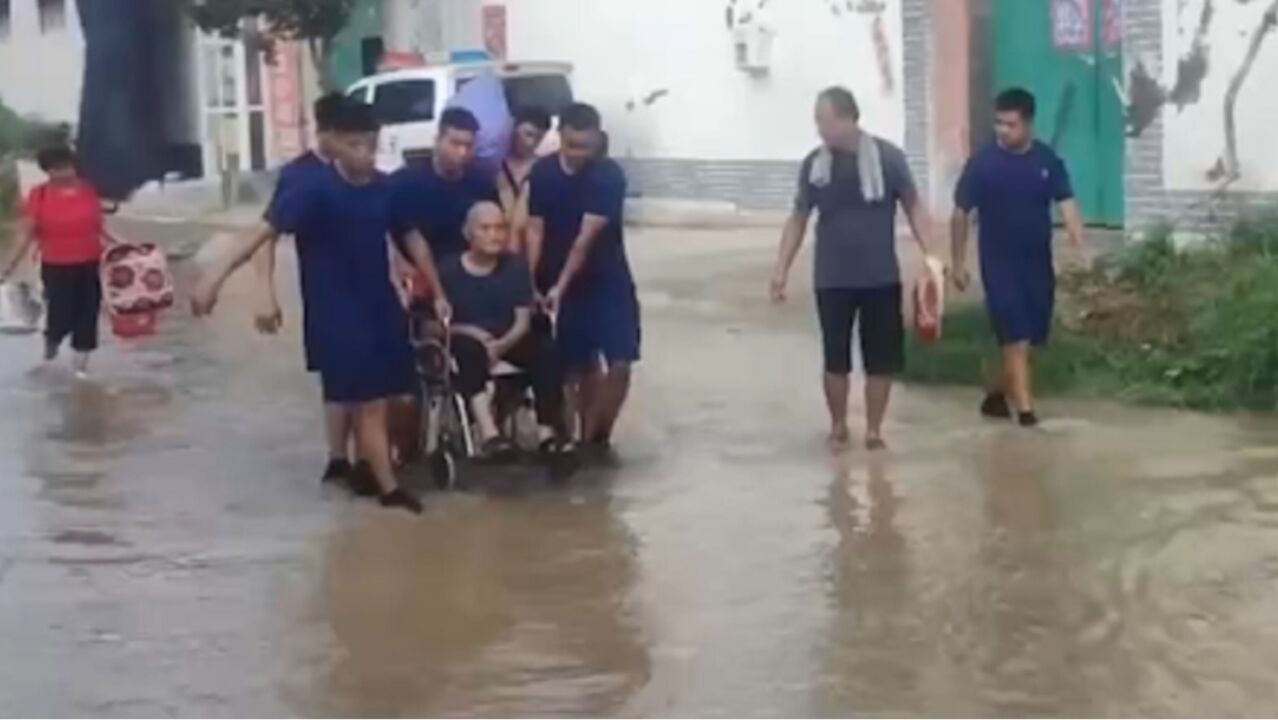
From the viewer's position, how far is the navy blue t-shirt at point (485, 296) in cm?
1151

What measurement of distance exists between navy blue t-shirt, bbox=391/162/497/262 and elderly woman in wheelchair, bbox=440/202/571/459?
77 millimetres

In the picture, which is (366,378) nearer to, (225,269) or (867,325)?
(225,269)

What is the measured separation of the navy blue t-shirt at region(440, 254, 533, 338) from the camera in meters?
11.5

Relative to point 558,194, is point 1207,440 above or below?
below

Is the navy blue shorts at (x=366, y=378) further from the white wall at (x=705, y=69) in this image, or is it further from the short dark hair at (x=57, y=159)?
the white wall at (x=705, y=69)

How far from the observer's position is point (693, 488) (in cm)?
1162

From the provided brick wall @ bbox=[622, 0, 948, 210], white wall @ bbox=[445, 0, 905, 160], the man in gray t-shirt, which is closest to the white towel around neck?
the man in gray t-shirt

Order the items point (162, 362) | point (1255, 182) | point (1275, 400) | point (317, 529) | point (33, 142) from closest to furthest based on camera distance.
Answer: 1. point (317, 529)
2. point (1275, 400)
3. point (162, 362)
4. point (1255, 182)
5. point (33, 142)

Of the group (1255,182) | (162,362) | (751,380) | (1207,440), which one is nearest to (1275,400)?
(1207,440)

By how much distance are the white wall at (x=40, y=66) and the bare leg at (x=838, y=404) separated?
32.7 metres

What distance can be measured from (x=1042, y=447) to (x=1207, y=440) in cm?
75

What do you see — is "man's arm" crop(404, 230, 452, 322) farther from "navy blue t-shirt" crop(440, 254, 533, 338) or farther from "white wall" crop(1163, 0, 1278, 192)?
"white wall" crop(1163, 0, 1278, 192)

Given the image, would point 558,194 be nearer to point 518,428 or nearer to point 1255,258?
point 518,428

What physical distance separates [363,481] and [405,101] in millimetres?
18488
